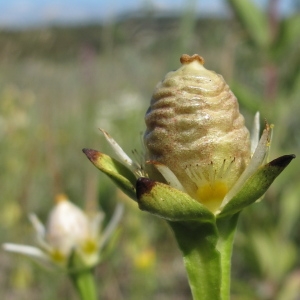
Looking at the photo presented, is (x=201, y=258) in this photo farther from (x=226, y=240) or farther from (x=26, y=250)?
(x=26, y=250)

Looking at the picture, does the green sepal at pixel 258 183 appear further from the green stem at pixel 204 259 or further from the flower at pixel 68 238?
the flower at pixel 68 238

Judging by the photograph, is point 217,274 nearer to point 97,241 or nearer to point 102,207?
point 97,241

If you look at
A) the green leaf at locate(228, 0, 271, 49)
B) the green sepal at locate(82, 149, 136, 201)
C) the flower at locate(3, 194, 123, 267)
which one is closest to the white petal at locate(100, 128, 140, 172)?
the green sepal at locate(82, 149, 136, 201)

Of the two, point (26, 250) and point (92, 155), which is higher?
point (92, 155)

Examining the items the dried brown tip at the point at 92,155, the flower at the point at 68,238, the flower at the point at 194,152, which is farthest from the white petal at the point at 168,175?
the flower at the point at 68,238

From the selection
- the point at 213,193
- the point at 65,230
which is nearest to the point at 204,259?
the point at 213,193

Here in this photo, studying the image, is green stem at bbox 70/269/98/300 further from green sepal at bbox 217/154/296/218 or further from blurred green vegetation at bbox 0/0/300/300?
green sepal at bbox 217/154/296/218
